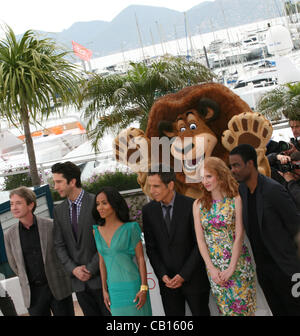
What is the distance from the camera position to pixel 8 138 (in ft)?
34.7

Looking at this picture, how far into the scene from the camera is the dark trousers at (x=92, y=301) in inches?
119

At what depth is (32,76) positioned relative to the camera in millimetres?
4332

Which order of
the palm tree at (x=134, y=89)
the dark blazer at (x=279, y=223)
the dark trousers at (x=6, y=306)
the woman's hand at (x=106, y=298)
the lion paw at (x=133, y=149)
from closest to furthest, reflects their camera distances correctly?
the dark blazer at (x=279, y=223), the woman's hand at (x=106, y=298), the dark trousers at (x=6, y=306), the lion paw at (x=133, y=149), the palm tree at (x=134, y=89)

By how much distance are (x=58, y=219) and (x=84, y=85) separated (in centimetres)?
229

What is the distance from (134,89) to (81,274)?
249cm

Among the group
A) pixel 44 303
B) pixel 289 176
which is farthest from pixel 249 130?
pixel 44 303

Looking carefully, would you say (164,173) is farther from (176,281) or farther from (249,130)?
(249,130)

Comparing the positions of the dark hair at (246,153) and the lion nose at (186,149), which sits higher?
the lion nose at (186,149)

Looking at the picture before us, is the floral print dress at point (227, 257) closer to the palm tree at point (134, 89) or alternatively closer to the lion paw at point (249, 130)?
the lion paw at point (249, 130)

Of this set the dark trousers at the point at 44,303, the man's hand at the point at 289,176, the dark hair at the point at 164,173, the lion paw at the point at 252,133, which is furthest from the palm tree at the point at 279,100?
the dark trousers at the point at 44,303

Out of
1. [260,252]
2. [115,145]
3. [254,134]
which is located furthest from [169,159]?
[260,252]

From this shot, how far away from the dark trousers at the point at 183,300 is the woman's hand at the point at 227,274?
0.20 m

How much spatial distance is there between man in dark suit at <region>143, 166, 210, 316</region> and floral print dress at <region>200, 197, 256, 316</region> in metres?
0.14

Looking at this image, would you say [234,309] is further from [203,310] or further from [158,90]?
[158,90]
